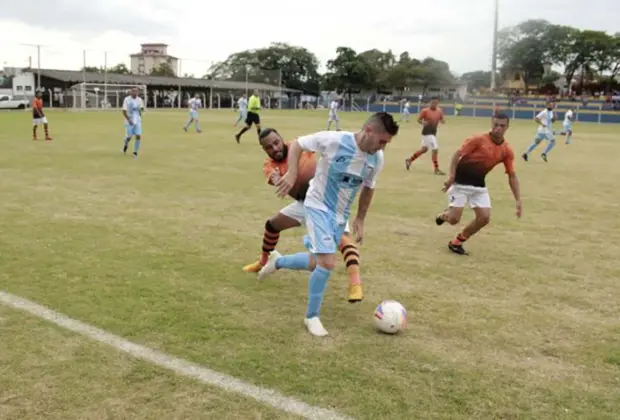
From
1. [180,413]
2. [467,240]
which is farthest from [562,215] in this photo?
[180,413]

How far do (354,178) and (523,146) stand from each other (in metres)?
22.0

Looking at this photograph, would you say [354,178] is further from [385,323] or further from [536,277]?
[536,277]

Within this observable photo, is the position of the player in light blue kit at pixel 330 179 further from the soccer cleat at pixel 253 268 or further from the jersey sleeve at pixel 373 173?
the soccer cleat at pixel 253 268

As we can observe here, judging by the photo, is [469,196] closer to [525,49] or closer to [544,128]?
[544,128]

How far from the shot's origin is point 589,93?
87.2 m

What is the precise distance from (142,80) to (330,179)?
2753 inches

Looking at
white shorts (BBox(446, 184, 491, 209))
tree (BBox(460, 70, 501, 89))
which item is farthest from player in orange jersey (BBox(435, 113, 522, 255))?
tree (BBox(460, 70, 501, 89))

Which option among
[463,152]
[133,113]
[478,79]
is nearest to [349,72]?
[478,79]

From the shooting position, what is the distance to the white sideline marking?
3.56 metres

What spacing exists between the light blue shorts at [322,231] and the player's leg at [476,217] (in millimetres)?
3010

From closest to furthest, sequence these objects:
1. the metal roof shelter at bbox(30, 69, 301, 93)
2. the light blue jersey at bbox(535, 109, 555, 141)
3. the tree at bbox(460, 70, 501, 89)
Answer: the light blue jersey at bbox(535, 109, 555, 141) < the metal roof shelter at bbox(30, 69, 301, 93) < the tree at bbox(460, 70, 501, 89)

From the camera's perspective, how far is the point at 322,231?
4750mm

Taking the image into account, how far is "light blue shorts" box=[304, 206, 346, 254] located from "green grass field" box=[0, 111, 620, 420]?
0.68m

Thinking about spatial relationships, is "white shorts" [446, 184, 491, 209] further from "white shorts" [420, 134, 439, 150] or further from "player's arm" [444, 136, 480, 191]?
"white shorts" [420, 134, 439, 150]
